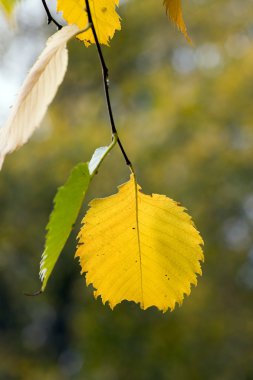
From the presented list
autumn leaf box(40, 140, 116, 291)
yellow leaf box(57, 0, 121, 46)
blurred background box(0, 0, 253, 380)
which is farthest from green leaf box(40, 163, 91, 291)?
blurred background box(0, 0, 253, 380)

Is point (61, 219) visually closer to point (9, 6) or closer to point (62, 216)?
point (62, 216)

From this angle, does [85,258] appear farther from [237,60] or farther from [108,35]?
[237,60]

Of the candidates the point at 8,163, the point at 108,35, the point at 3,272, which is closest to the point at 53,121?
the point at 8,163

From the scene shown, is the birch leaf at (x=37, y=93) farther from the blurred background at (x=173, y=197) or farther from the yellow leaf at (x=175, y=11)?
the blurred background at (x=173, y=197)

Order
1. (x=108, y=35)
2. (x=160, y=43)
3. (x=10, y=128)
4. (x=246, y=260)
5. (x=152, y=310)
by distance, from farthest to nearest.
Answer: (x=160, y=43)
(x=246, y=260)
(x=152, y=310)
(x=108, y=35)
(x=10, y=128)

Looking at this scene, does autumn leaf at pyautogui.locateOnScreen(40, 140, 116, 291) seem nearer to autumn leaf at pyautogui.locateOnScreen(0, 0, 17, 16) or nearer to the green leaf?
the green leaf

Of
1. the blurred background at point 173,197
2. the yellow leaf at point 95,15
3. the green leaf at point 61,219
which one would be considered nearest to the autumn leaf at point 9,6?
the yellow leaf at point 95,15

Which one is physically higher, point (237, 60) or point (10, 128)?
point (237, 60)
